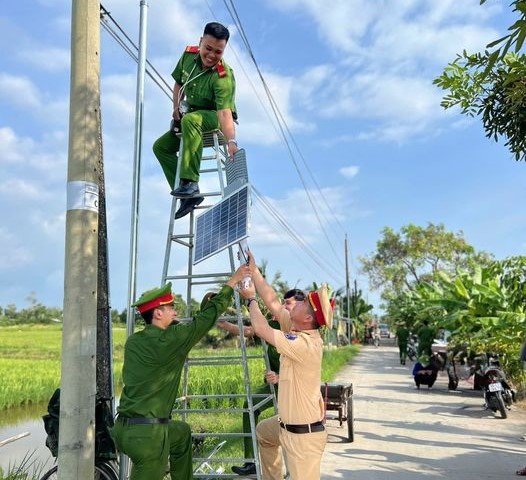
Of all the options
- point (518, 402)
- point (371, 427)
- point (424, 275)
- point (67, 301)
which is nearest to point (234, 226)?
point (67, 301)

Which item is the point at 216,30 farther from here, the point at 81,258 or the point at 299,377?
the point at 299,377

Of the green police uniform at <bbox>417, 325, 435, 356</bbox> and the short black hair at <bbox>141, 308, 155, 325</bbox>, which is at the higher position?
the short black hair at <bbox>141, 308, 155, 325</bbox>

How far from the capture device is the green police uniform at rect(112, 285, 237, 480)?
11.4 ft

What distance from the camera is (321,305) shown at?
3805 millimetres

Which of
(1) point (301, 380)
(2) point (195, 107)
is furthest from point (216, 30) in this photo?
(1) point (301, 380)

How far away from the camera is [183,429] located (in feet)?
12.6

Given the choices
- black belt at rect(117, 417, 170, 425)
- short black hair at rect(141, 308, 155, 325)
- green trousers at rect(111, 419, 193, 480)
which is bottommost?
green trousers at rect(111, 419, 193, 480)

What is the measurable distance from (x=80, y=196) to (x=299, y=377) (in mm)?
1891

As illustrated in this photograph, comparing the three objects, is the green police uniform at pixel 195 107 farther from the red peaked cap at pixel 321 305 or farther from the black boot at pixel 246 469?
the black boot at pixel 246 469

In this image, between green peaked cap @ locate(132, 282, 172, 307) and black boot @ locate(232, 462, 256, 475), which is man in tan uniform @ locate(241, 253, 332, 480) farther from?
black boot @ locate(232, 462, 256, 475)

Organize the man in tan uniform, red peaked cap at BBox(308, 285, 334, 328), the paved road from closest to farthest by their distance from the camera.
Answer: the man in tan uniform → red peaked cap at BBox(308, 285, 334, 328) → the paved road

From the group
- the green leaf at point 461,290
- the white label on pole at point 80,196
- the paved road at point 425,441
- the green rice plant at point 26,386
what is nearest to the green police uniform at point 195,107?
the white label on pole at point 80,196

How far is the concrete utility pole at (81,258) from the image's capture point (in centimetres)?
318

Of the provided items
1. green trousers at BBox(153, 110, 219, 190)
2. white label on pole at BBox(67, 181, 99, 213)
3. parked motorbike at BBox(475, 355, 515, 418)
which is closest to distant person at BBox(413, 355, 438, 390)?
parked motorbike at BBox(475, 355, 515, 418)
